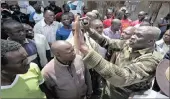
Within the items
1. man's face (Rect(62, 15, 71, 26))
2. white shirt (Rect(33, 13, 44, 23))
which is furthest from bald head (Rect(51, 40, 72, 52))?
Answer: white shirt (Rect(33, 13, 44, 23))

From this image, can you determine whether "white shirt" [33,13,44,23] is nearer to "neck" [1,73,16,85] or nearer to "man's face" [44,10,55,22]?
"man's face" [44,10,55,22]

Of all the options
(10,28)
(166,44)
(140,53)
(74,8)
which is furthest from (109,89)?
(74,8)

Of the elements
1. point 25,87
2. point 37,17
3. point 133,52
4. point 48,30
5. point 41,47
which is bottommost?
point 37,17

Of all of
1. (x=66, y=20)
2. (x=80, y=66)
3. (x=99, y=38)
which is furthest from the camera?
(x=66, y=20)

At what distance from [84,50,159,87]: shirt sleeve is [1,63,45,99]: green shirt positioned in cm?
53

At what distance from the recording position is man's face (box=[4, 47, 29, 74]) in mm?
1844

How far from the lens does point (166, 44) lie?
4082 mm

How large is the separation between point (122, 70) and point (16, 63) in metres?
0.73

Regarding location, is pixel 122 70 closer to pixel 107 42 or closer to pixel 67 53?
pixel 67 53

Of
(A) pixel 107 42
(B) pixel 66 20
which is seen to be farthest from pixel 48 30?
(A) pixel 107 42

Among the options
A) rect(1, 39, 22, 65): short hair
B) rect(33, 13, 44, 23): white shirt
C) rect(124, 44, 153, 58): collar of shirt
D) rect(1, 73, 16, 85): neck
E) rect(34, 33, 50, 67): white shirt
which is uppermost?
rect(1, 39, 22, 65): short hair

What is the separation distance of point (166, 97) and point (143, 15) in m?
5.15

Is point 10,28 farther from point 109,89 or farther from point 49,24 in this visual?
point 49,24

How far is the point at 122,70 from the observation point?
177 centimetres
